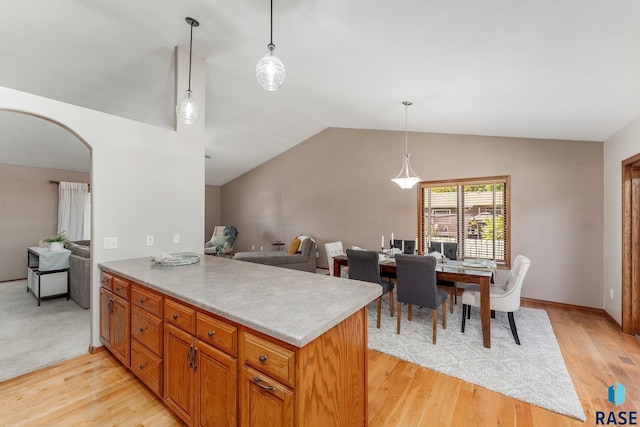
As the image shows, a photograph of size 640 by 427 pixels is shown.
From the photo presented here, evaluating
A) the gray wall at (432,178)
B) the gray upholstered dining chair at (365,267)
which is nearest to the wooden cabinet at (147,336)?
the gray upholstered dining chair at (365,267)

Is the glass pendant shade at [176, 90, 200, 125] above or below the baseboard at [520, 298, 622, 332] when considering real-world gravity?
above

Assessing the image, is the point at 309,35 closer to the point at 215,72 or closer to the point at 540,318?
the point at 215,72

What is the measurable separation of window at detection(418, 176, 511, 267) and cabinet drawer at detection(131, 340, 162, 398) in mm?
3835

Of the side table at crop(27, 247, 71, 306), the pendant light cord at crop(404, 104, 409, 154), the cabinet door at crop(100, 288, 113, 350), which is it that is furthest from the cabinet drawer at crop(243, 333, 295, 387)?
the side table at crop(27, 247, 71, 306)

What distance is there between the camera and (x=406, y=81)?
274cm

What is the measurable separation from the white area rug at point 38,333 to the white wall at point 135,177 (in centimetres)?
42

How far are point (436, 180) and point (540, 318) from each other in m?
2.51

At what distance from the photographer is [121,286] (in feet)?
7.44

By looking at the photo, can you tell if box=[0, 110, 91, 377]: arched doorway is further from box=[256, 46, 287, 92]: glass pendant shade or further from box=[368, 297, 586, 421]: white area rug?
box=[368, 297, 586, 421]: white area rug

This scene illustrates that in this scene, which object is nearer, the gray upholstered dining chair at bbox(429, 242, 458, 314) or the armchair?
the gray upholstered dining chair at bbox(429, 242, 458, 314)

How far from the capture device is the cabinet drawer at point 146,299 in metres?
1.85

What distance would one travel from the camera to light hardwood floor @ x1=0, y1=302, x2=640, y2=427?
184cm

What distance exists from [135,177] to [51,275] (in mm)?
2784

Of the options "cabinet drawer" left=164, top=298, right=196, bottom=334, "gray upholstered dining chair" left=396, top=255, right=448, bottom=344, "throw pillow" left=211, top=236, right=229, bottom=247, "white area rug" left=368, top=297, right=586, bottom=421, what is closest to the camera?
"cabinet drawer" left=164, top=298, right=196, bottom=334
